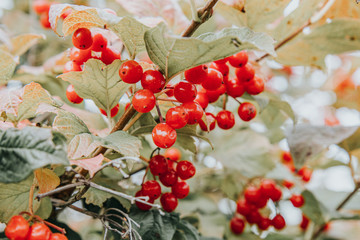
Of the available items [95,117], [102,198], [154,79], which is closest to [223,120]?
[154,79]

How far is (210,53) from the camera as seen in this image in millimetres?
735

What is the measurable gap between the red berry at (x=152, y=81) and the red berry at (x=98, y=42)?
183 mm

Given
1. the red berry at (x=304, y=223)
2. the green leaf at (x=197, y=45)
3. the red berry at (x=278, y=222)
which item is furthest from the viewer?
the red berry at (x=304, y=223)

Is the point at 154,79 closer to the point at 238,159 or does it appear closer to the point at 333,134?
the point at 333,134

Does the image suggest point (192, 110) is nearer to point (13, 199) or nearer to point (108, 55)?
point (108, 55)

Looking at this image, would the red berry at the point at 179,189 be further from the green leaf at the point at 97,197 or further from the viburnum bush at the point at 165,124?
the green leaf at the point at 97,197

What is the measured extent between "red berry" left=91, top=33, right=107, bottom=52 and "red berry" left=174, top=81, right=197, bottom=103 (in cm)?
26

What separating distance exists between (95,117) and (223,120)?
1.97 ft

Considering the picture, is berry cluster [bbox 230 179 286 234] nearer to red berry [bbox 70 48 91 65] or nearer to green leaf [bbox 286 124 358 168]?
green leaf [bbox 286 124 358 168]

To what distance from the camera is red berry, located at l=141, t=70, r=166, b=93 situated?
0.80 metres

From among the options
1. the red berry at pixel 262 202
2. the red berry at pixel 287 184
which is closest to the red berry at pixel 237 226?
the red berry at pixel 262 202

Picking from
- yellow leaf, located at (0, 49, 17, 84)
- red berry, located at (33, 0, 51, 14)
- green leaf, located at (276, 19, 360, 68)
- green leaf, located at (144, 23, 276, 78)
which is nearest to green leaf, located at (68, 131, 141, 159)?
green leaf, located at (144, 23, 276, 78)

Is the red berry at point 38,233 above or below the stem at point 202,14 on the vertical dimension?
below

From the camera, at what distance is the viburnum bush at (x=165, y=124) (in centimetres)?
74
